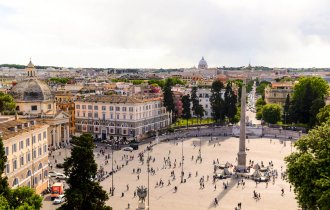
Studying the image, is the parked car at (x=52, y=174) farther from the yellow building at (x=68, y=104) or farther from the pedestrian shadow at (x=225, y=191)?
the yellow building at (x=68, y=104)

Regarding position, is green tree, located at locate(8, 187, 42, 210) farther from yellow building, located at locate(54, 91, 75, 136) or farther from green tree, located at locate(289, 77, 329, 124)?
green tree, located at locate(289, 77, 329, 124)

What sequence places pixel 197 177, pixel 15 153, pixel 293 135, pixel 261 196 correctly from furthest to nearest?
1. pixel 293 135
2. pixel 197 177
3. pixel 261 196
4. pixel 15 153

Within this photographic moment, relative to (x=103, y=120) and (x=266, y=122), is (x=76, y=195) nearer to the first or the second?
(x=103, y=120)

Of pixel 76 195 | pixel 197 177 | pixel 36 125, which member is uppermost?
pixel 36 125

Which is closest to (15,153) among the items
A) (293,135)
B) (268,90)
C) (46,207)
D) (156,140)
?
(46,207)

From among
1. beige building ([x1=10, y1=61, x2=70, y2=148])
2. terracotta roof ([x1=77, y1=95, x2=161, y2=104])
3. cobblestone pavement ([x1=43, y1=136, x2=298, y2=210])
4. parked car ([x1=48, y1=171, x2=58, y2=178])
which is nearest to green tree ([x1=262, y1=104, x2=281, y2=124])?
cobblestone pavement ([x1=43, y1=136, x2=298, y2=210])

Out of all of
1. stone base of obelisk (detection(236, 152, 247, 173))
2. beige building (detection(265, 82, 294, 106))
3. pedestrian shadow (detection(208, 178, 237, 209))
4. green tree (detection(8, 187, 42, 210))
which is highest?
beige building (detection(265, 82, 294, 106))

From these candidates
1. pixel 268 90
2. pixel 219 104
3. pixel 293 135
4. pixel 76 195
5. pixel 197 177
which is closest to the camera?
pixel 76 195
